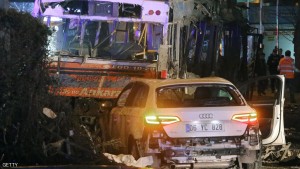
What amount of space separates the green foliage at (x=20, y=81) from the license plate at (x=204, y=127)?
6.61 ft

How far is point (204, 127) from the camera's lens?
7.77 m

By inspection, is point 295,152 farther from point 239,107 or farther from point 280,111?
point 239,107

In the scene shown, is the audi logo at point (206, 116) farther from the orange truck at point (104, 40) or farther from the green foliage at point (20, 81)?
the orange truck at point (104, 40)

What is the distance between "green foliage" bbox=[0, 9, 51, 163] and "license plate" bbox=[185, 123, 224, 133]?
201 centimetres

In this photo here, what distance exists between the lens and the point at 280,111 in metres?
9.16

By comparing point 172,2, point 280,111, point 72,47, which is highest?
point 172,2

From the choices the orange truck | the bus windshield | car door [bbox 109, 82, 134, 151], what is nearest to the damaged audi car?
car door [bbox 109, 82, 134, 151]

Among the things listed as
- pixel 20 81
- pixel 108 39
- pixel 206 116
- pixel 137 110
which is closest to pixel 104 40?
pixel 108 39

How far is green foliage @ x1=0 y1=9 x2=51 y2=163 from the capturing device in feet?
22.1

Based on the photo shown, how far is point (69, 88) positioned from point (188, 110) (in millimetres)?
5451

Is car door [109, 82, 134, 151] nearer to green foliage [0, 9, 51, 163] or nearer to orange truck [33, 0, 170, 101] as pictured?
green foliage [0, 9, 51, 163]

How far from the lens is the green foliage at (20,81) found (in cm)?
674

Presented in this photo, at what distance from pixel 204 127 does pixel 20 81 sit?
8.36 feet

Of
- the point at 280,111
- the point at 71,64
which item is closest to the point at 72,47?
the point at 71,64
